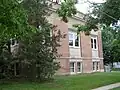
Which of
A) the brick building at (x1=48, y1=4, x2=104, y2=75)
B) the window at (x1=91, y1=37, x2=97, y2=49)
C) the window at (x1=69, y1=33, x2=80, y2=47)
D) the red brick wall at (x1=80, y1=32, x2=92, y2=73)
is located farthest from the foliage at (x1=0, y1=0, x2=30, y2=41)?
the window at (x1=91, y1=37, x2=97, y2=49)

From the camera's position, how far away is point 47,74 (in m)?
24.0

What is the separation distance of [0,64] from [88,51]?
1500 centimetres

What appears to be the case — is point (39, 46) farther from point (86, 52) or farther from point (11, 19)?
point (86, 52)

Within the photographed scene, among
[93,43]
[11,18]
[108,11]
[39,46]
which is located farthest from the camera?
[93,43]

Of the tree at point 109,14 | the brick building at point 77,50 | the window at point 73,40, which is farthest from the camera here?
the window at point 73,40

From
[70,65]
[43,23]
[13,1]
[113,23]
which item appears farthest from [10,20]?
[70,65]

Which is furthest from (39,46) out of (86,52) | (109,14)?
(86,52)

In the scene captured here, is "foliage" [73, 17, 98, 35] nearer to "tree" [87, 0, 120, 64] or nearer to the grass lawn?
"tree" [87, 0, 120, 64]

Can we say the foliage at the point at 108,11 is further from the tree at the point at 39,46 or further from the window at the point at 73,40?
the window at the point at 73,40

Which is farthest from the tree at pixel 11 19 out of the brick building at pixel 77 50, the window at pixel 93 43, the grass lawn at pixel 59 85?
the window at pixel 93 43

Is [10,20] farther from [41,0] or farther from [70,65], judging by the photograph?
[70,65]

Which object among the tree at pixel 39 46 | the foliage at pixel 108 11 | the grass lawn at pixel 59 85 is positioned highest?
the foliage at pixel 108 11

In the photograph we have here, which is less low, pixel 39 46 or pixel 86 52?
pixel 86 52

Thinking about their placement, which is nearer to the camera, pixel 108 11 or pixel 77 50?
pixel 108 11
